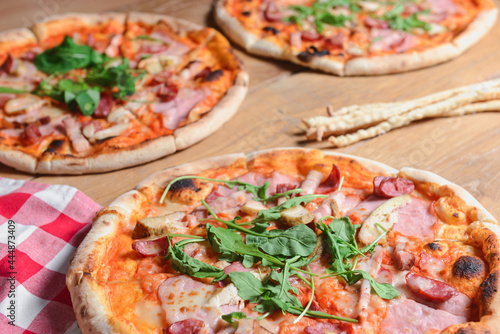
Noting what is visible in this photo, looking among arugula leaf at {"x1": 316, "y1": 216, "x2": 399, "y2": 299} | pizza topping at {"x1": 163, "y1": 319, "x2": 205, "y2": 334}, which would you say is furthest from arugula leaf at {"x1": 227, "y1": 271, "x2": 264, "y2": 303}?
arugula leaf at {"x1": 316, "y1": 216, "x2": 399, "y2": 299}

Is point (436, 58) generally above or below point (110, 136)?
above

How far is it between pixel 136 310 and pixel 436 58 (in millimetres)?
3499

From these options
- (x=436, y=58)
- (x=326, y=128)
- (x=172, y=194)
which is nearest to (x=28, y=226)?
(x=172, y=194)

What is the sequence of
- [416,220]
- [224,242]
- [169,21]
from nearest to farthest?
[224,242] → [416,220] → [169,21]

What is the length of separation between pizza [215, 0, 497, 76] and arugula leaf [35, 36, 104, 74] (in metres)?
1.36

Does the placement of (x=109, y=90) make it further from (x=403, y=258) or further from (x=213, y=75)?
(x=403, y=258)

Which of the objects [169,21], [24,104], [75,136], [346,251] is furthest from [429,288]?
[169,21]

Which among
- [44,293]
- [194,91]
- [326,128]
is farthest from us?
[194,91]

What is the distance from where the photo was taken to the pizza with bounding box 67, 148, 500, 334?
2387mm

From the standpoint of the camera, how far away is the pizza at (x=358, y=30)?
4535mm

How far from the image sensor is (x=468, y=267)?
8.38 feet

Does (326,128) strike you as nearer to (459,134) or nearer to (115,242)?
(459,134)

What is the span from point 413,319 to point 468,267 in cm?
44

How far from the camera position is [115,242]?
2.87 metres
